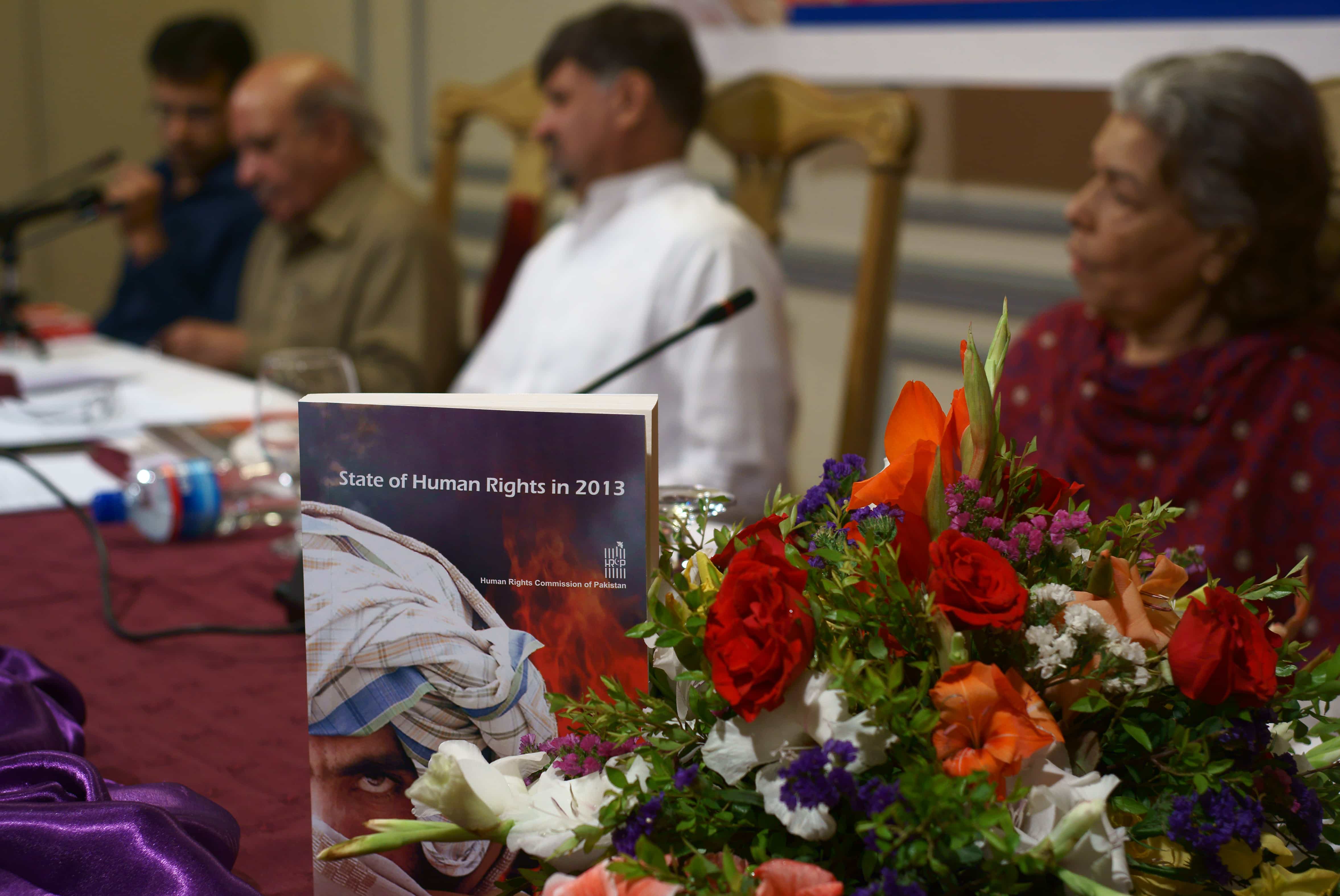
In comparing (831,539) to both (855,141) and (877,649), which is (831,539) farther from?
(855,141)

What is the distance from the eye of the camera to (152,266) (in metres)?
3.04

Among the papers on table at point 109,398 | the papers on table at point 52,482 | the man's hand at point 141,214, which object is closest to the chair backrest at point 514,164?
the papers on table at point 109,398

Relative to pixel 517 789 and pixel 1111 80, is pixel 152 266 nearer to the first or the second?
pixel 1111 80

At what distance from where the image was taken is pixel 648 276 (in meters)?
1.87

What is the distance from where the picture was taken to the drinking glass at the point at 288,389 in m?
1.12

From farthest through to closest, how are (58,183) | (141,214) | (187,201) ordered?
(58,183) → (187,201) → (141,214)

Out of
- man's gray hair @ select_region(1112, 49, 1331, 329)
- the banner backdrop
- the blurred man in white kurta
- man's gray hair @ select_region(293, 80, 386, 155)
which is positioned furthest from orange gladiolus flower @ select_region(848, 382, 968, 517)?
man's gray hair @ select_region(293, 80, 386, 155)

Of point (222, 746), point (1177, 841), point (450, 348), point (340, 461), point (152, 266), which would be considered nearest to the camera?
point (1177, 841)

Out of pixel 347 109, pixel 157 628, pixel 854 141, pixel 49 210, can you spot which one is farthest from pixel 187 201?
pixel 157 628

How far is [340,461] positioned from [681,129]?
1606mm

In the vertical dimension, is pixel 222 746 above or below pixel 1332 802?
below

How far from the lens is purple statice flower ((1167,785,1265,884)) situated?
1.25 ft

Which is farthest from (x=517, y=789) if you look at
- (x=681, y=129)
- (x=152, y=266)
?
(x=152, y=266)

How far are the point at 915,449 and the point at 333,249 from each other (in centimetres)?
226
